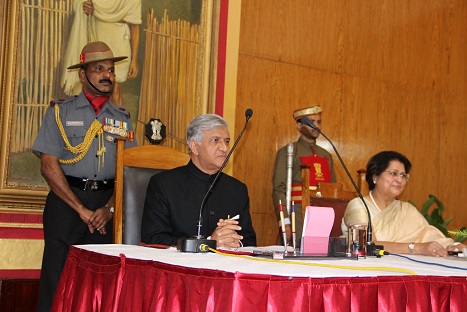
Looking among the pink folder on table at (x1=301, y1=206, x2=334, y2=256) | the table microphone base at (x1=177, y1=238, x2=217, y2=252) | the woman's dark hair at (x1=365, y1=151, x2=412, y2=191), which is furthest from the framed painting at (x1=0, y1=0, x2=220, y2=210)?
the pink folder on table at (x1=301, y1=206, x2=334, y2=256)

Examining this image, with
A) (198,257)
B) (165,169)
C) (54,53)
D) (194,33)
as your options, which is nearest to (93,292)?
(198,257)

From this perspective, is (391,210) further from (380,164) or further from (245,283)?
(245,283)

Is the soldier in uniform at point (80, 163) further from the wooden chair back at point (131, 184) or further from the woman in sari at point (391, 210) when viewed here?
the woman in sari at point (391, 210)

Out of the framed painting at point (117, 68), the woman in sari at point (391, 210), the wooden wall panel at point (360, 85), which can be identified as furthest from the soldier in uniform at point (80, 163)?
the wooden wall panel at point (360, 85)

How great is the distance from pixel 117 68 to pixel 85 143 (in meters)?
1.12

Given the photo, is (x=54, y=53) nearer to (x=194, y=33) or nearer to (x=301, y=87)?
(x=194, y=33)

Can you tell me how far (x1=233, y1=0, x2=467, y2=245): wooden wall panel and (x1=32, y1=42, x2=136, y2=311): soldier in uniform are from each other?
1.67 metres

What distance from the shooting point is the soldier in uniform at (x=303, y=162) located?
5297 mm

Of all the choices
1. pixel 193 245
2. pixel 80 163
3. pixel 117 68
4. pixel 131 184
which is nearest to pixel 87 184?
pixel 80 163

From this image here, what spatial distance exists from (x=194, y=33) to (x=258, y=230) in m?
1.65

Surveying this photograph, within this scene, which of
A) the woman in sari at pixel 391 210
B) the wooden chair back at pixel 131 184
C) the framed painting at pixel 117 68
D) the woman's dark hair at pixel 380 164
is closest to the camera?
the wooden chair back at pixel 131 184

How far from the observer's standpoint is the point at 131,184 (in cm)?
313

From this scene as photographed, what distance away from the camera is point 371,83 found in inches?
250

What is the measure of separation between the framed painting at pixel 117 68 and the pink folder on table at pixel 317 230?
2453 millimetres
